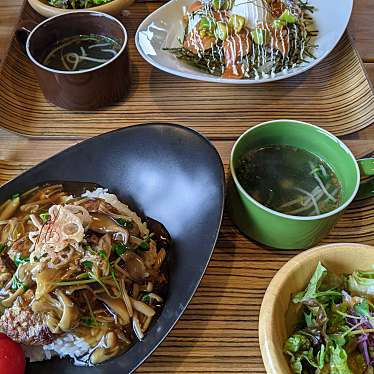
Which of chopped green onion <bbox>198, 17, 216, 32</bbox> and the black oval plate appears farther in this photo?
chopped green onion <bbox>198, 17, 216, 32</bbox>

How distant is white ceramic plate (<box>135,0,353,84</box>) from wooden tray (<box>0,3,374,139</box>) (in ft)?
0.27

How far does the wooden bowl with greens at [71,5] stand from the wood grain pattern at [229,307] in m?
0.71

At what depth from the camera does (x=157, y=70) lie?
170 centimetres

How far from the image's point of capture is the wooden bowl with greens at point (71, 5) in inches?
67.5

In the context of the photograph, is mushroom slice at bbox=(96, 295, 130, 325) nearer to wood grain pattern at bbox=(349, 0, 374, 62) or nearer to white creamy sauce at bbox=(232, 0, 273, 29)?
white creamy sauce at bbox=(232, 0, 273, 29)

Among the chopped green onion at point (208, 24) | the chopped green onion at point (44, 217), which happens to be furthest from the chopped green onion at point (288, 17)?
the chopped green onion at point (44, 217)

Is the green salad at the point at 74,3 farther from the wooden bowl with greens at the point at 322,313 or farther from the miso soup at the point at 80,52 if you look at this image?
the wooden bowl with greens at the point at 322,313

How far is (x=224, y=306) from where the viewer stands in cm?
112

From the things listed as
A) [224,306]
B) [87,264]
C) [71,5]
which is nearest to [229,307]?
[224,306]

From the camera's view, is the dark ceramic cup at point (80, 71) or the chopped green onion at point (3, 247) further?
the dark ceramic cup at point (80, 71)

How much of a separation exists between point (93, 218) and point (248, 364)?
491mm

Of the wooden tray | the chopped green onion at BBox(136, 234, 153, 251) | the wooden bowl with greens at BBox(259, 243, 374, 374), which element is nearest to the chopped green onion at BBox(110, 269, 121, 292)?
the chopped green onion at BBox(136, 234, 153, 251)

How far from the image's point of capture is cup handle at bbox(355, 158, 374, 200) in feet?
3.80

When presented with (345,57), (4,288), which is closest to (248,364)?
(4,288)
